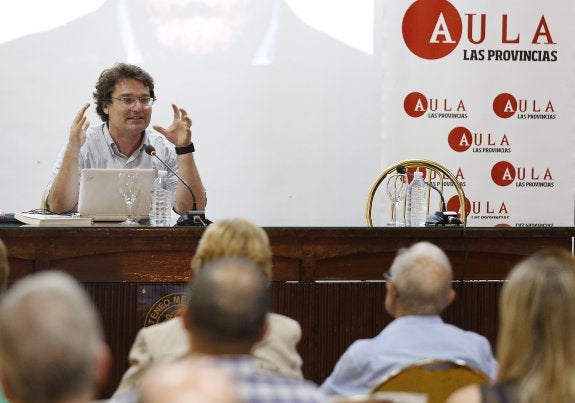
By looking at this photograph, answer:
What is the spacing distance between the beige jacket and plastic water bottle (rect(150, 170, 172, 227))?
155 cm

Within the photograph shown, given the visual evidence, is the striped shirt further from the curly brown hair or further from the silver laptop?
the curly brown hair

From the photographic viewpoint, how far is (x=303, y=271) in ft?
11.8

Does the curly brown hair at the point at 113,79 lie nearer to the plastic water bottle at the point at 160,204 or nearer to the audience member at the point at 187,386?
the plastic water bottle at the point at 160,204

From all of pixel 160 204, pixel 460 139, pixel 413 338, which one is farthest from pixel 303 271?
pixel 460 139

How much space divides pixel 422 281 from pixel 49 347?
4.50 ft

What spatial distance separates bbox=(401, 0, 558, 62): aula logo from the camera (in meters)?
5.56

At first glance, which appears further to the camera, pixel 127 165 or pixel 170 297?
pixel 127 165

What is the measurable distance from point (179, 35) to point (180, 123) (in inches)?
60.9

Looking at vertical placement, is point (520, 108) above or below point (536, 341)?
above

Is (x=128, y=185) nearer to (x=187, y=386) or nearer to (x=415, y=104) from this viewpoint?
(x=415, y=104)

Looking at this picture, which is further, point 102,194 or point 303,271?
point 102,194

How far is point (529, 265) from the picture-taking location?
5.67 feet

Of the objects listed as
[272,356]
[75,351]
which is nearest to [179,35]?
[272,356]

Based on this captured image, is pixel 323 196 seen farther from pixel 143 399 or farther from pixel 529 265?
pixel 143 399
